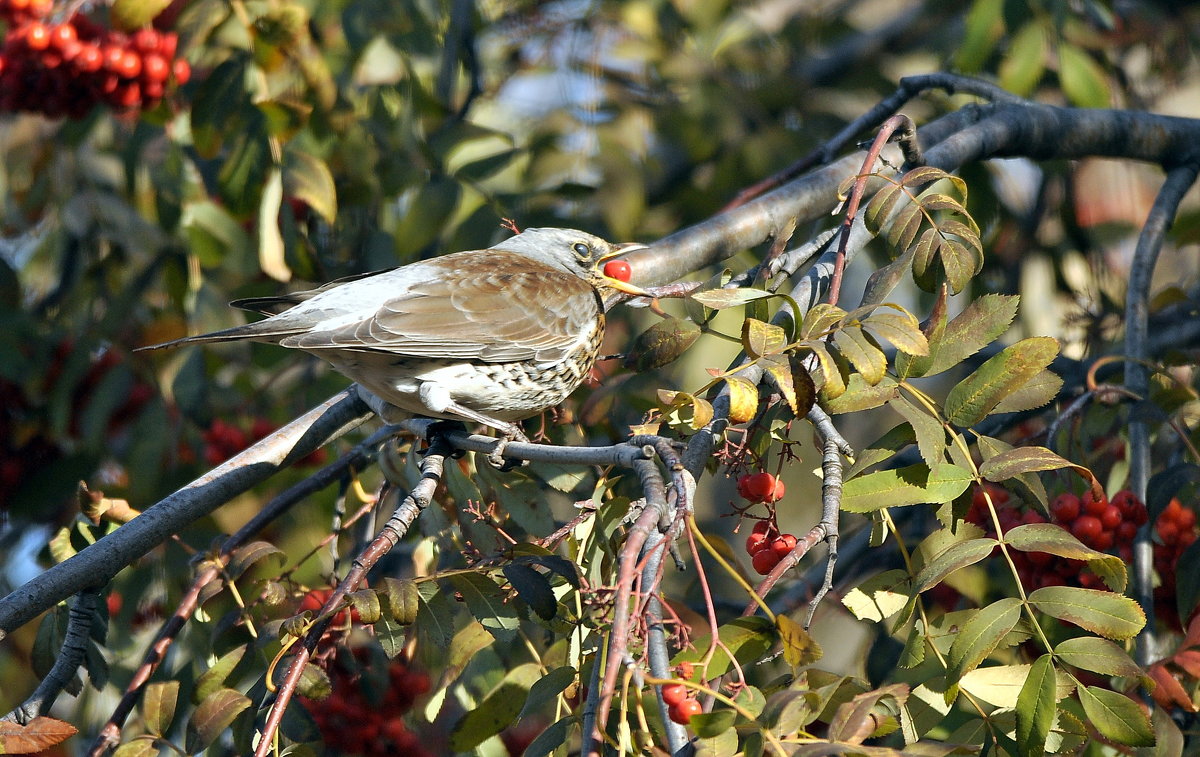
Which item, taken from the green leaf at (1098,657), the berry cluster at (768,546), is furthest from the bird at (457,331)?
the green leaf at (1098,657)

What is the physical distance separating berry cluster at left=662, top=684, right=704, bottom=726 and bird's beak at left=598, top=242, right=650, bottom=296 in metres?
1.52

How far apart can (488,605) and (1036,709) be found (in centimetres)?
101

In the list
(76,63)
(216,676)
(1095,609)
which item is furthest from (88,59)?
(1095,609)

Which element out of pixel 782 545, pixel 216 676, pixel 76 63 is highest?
pixel 76 63

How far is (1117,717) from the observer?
1.79 m

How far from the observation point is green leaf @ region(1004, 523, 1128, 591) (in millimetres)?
1833

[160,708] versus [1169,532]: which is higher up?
[160,708]

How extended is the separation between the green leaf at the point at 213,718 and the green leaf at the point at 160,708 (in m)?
0.20

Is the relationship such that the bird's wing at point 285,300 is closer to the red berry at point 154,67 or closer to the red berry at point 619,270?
the red berry at point 619,270

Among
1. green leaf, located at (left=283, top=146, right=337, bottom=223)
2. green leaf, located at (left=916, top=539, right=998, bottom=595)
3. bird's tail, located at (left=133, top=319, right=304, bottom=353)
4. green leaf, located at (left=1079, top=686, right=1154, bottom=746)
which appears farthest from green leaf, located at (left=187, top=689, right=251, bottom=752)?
green leaf, located at (left=283, top=146, right=337, bottom=223)

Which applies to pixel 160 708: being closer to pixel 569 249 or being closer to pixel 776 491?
pixel 776 491

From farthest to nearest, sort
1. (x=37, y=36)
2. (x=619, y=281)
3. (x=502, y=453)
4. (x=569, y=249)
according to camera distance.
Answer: (x=569, y=249) → (x=37, y=36) → (x=619, y=281) → (x=502, y=453)

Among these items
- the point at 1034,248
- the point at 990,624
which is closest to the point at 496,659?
the point at 990,624

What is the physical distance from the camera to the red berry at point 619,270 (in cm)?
346
